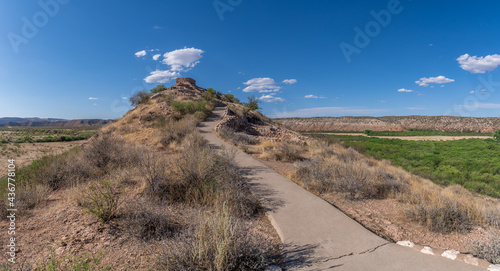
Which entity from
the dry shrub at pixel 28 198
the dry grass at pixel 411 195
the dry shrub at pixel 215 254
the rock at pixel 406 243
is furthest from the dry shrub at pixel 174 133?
the rock at pixel 406 243

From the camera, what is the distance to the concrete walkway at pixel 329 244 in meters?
2.61

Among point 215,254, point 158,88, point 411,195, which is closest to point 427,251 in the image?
point 411,195

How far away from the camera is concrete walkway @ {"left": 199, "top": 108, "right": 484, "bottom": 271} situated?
261 cm

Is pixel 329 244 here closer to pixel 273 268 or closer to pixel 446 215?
pixel 273 268

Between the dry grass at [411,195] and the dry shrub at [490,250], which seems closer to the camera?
the dry shrub at [490,250]

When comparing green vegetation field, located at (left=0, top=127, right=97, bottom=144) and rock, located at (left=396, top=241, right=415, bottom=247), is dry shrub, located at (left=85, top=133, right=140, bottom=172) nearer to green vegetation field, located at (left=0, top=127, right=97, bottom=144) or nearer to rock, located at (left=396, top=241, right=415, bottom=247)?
rock, located at (left=396, top=241, right=415, bottom=247)

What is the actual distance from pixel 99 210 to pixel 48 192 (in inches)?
122

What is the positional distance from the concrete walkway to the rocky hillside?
4511 cm

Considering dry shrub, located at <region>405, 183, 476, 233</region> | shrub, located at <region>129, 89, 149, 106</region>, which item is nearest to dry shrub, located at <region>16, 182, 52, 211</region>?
dry shrub, located at <region>405, 183, 476, 233</region>

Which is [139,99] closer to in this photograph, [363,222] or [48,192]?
[48,192]

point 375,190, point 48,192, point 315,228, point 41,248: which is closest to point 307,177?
point 375,190

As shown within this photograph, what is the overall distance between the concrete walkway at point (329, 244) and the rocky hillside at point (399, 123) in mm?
45115

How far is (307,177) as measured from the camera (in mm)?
6371

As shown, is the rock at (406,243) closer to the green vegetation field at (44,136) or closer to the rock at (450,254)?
the rock at (450,254)
